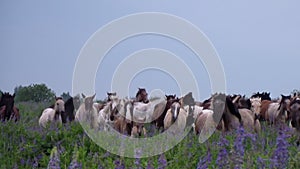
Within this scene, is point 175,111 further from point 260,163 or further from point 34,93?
point 34,93

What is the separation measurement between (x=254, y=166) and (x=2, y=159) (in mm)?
5105

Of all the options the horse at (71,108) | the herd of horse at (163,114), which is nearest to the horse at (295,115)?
the herd of horse at (163,114)

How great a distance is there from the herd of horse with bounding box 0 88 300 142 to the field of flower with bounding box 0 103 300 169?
5.48ft

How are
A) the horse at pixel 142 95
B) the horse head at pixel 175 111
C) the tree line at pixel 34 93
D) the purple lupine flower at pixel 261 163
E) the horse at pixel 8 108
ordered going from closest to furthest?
the purple lupine flower at pixel 261 163
the horse head at pixel 175 111
the horse at pixel 8 108
the horse at pixel 142 95
the tree line at pixel 34 93

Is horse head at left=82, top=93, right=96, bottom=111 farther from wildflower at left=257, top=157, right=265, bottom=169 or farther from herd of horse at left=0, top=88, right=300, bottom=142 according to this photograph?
wildflower at left=257, top=157, right=265, bottom=169

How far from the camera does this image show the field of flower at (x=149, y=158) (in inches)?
219

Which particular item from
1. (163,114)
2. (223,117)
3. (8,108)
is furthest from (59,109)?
(223,117)

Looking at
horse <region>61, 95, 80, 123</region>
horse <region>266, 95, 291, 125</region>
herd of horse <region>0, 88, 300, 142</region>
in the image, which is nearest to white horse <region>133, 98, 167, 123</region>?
herd of horse <region>0, 88, 300, 142</region>

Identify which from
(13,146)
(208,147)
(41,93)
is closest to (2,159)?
(13,146)

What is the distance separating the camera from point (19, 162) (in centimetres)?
910

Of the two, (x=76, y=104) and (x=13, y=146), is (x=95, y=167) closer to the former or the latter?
(x=13, y=146)

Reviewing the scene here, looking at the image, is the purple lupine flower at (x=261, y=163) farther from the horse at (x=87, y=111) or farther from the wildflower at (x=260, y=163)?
the horse at (x=87, y=111)

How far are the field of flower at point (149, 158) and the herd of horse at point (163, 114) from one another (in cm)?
167

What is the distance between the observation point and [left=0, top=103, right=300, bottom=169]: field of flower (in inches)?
219
